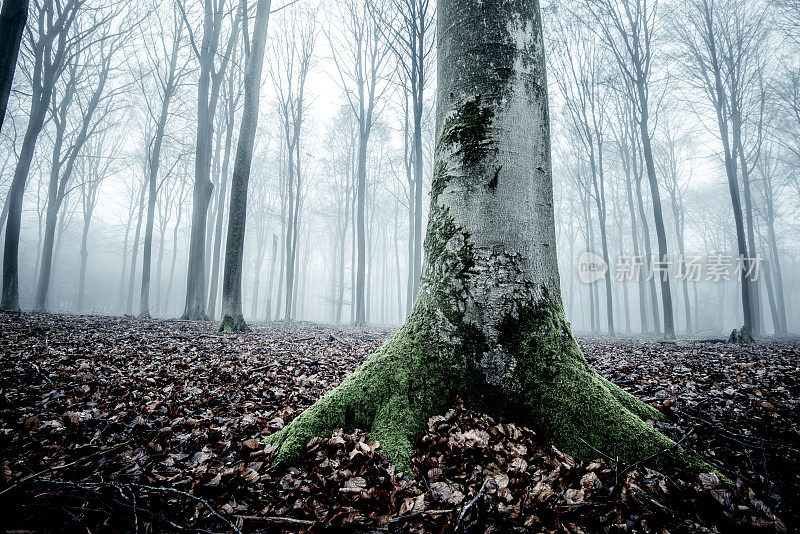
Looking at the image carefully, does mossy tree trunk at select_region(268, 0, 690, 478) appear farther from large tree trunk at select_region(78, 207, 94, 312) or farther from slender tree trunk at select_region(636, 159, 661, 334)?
large tree trunk at select_region(78, 207, 94, 312)

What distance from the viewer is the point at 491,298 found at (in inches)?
82.4

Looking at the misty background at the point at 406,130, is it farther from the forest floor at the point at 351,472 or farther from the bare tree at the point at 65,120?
the forest floor at the point at 351,472

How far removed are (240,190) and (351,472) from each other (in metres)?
7.53

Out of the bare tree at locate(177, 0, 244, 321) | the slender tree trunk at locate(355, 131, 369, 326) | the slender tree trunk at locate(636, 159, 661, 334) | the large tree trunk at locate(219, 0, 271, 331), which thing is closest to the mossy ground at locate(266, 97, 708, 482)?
the large tree trunk at locate(219, 0, 271, 331)

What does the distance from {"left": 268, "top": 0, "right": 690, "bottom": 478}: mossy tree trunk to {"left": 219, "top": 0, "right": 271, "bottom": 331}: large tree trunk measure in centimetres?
617

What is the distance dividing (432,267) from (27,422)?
3.01 m

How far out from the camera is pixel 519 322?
2080 millimetres

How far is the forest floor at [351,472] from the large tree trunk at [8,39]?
13.9 ft

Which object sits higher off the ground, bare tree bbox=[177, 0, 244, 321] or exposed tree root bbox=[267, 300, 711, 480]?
bare tree bbox=[177, 0, 244, 321]

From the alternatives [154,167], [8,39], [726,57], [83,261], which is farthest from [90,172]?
[726,57]

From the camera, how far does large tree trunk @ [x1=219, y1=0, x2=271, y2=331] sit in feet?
24.2

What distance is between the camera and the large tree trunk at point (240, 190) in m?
7.39

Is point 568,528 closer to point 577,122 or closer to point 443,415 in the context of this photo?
point 443,415

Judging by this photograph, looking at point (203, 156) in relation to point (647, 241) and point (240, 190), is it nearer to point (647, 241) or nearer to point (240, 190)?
point (240, 190)
